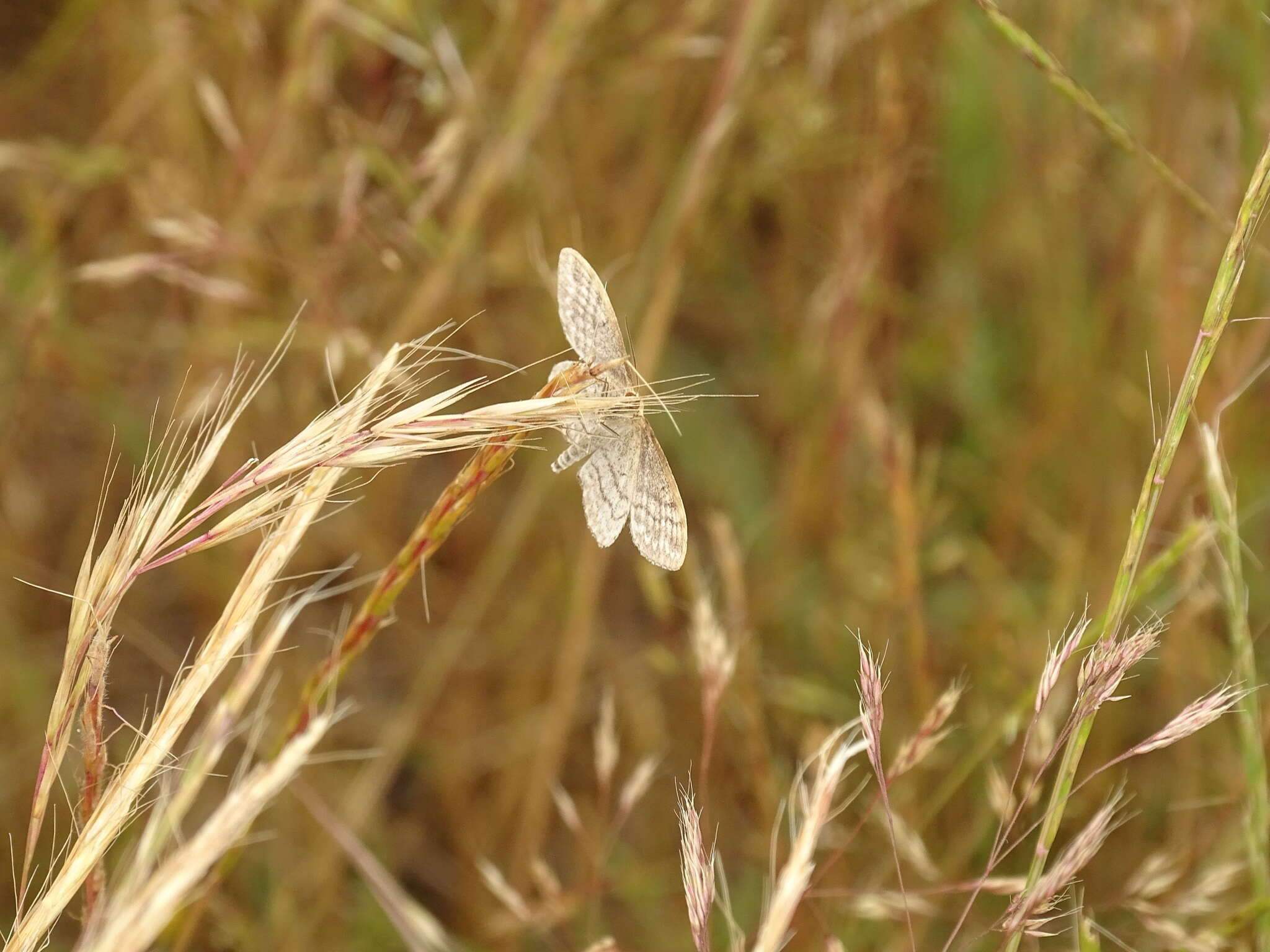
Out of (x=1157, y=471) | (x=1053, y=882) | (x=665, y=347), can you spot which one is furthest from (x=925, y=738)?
(x=665, y=347)

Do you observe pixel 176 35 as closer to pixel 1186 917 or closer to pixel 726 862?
pixel 726 862

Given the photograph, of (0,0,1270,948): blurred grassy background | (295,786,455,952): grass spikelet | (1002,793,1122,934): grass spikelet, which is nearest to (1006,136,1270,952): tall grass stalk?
(1002,793,1122,934): grass spikelet

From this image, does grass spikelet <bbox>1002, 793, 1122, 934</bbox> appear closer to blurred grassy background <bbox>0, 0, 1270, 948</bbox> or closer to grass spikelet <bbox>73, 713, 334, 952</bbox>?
grass spikelet <bbox>73, 713, 334, 952</bbox>

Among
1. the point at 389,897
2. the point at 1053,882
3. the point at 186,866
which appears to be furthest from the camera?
the point at 389,897

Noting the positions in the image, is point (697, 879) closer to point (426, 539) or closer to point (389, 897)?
point (426, 539)

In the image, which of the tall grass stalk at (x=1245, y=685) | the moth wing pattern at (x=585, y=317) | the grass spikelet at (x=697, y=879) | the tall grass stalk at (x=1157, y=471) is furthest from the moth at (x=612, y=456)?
the tall grass stalk at (x=1245, y=685)

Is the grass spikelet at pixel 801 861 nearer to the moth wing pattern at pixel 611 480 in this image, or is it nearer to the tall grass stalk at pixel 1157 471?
the tall grass stalk at pixel 1157 471

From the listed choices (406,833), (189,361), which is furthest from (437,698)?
(189,361)

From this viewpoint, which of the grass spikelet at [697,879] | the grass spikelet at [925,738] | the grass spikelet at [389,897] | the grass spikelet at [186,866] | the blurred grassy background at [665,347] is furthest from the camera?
the blurred grassy background at [665,347]
